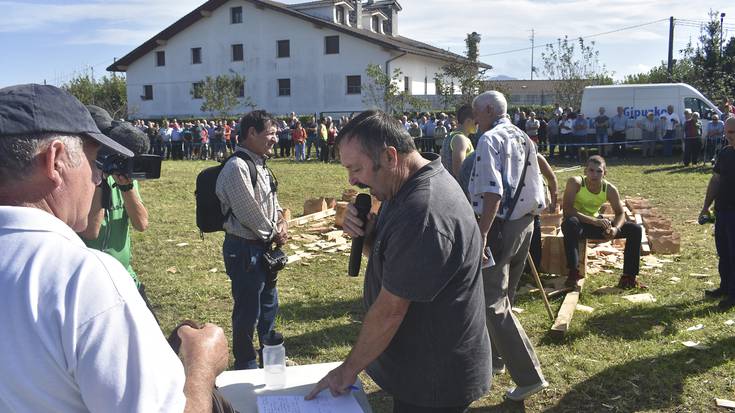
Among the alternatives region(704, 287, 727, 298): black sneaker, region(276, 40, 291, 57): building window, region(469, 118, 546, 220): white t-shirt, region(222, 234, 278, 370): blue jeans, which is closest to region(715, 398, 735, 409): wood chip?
region(469, 118, 546, 220): white t-shirt

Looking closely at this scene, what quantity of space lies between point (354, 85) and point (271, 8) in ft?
25.5

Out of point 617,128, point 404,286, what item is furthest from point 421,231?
point 617,128

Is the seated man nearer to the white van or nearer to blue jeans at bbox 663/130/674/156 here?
blue jeans at bbox 663/130/674/156

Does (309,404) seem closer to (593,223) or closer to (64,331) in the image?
(64,331)

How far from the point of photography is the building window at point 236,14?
147 ft

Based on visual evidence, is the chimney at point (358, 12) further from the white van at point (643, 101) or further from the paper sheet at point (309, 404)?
the paper sheet at point (309, 404)

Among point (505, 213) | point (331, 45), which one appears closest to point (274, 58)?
point (331, 45)

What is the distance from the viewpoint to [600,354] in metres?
5.39

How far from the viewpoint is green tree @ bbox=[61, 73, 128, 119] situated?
5144 cm

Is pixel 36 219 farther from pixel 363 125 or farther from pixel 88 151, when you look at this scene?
pixel 363 125

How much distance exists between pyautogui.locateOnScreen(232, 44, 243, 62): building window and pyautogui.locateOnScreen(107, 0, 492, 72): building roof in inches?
118

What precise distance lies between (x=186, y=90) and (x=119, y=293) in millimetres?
48502

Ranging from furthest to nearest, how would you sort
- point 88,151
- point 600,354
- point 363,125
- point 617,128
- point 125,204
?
1. point 617,128
2. point 600,354
3. point 125,204
4. point 363,125
5. point 88,151

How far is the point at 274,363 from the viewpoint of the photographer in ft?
9.53
